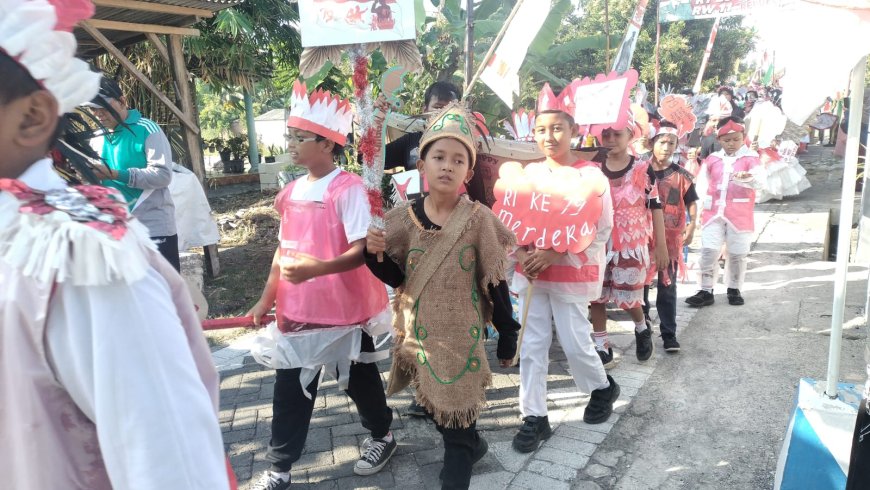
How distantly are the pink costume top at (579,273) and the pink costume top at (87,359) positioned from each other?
254 centimetres

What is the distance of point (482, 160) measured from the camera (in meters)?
3.97

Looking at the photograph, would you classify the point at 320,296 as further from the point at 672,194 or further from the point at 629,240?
the point at 672,194

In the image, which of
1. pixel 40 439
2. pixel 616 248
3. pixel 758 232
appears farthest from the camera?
pixel 758 232

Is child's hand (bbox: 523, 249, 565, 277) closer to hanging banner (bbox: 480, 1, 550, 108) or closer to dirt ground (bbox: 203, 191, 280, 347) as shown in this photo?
hanging banner (bbox: 480, 1, 550, 108)

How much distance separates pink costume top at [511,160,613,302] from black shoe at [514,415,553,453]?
686 millimetres

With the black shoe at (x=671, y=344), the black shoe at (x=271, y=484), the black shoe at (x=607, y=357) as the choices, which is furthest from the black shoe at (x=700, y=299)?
the black shoe at (x=271, y=484)

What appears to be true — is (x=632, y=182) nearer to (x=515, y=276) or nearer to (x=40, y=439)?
(x=515, y=276)

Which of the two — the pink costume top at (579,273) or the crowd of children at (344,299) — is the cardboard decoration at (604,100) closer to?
the crowd of children at (344,299)

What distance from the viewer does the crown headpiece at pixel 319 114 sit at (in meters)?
2.76

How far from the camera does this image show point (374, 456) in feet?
9.86

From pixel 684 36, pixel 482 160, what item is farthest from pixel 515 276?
pixel 684 36

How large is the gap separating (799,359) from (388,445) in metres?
3.20

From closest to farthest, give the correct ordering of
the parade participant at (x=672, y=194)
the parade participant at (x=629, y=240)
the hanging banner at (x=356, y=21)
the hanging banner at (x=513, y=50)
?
the hanging banner at (x=356, y=21) → the hanging banner at (x=513, y=50) → the parade participant at (x=629, y=240) → the parade participant at (x=672, y=194)

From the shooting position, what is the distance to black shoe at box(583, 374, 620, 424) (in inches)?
137
